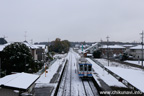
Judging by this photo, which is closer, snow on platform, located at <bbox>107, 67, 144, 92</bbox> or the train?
snow on platform, located at <bbox>107, 67, 144, 92</bbox>

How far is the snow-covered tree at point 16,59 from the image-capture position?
17.0 meters

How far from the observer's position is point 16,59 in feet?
57.1

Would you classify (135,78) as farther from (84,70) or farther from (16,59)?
(16,59)

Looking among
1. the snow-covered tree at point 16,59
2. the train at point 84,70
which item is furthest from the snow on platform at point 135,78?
the snow-covered tree at point 16,59

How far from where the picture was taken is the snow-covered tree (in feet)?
55.6

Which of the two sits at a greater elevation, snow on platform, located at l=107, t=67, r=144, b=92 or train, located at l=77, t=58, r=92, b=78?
snow on platform, located at l=107, t=67, r=144, b=92

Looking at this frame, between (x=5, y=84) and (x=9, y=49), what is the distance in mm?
10635

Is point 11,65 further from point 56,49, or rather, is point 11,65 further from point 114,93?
point 56,49

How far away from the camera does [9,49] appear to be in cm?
1772

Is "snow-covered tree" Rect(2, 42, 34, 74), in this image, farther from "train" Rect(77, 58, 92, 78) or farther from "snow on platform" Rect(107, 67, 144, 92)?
"snow on platform" Rect(107, 67, 144, 92)

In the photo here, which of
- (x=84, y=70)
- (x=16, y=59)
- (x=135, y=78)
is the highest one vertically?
(x=16, y=59)

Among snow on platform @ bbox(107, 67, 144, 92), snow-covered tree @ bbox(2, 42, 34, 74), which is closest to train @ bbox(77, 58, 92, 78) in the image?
snow on platform @ bbox(107, 67, 144, 92)

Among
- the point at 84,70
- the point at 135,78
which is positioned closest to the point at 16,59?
the point at 84,70

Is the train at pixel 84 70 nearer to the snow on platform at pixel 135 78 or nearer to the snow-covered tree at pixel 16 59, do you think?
the snow on platform at pixel 135 78
